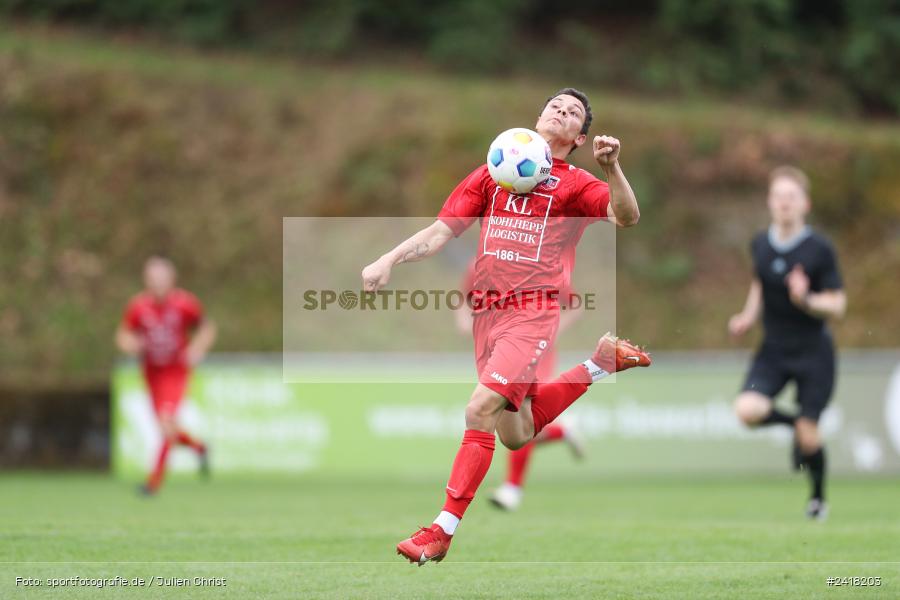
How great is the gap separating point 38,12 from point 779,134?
52.8 feet

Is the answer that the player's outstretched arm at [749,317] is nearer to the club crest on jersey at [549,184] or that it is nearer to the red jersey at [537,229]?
the red jersey at [537,229]

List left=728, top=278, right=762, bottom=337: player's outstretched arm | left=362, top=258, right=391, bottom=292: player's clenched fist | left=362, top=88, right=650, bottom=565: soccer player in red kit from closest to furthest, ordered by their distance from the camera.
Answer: left=362, top=258, right=391, bottom=292: player's clenched fist < left=362, top=88, right=650, bottom=565: soccer player in red kit < left=728, top=278, right=762, bottom=337: player's outstretched arm

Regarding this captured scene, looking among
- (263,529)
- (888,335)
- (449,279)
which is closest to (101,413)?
(449,279)

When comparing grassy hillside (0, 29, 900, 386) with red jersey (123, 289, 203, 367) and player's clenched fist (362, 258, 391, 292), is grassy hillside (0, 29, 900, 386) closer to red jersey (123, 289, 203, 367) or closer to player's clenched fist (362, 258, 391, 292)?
red jersey (123, 289, 203, 367)

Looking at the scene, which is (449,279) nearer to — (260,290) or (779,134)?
(260,290)

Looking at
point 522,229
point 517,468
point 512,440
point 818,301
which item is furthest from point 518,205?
point 517,468

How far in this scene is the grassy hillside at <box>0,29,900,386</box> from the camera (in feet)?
68.2

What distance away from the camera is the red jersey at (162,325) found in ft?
45.2

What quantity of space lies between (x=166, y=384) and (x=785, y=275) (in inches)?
289

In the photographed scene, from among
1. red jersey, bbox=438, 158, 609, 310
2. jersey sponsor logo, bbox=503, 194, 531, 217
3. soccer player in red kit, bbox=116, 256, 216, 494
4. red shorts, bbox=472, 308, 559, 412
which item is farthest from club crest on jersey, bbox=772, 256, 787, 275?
soccer player in red kit, bbox=116, 256, 216, 494

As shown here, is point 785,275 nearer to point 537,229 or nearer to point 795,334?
point 795,334

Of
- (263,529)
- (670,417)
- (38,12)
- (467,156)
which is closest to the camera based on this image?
(263,529)

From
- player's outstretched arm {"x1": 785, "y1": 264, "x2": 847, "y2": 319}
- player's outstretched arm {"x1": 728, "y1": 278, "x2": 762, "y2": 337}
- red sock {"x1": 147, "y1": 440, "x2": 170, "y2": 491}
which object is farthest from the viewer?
red sock {"x1": 147, "y1": 440, "x2": 170, "y2": 491}

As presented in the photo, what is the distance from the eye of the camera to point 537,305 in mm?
6594
